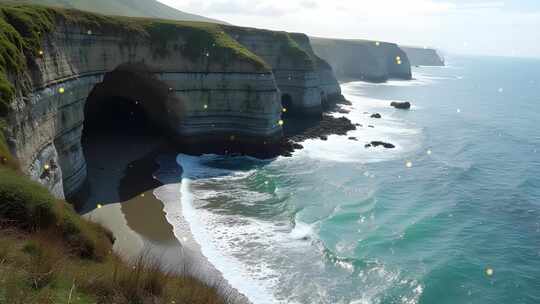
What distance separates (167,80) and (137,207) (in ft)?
51.4

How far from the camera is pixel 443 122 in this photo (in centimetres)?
6359

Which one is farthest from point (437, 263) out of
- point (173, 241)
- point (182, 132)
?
point (182, 132)

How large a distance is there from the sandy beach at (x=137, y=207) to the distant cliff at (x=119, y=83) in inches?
83.7

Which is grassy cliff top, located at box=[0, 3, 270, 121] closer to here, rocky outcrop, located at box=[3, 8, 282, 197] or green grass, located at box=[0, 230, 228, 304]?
rocky outcrop, located at box=[3, 8, 282, 197]

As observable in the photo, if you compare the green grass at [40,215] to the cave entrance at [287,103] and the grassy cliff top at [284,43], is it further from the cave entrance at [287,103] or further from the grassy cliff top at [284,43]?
the cave entrance at [287,103]

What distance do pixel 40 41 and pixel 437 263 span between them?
24200 millimetres

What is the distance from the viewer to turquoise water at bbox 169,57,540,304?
60.3ft

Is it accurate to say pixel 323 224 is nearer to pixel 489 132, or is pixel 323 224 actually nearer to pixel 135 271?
pixel 135 271

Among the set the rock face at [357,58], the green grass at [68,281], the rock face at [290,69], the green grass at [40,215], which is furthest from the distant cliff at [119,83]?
the rock face at [357,58]

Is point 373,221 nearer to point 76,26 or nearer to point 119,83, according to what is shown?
point 76,26

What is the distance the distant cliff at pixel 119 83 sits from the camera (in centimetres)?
1980

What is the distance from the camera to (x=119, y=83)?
129 feet

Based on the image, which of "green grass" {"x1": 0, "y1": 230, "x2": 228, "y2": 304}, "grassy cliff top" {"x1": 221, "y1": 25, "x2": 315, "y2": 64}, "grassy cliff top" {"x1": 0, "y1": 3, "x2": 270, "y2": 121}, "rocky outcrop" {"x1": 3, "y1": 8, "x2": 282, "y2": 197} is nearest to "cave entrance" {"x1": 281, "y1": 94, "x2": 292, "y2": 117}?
"grassy cliff top" {"x1": 221, "y1": 25, "x2": 315, "y2": 64}

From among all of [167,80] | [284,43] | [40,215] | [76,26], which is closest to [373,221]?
[40,215]
